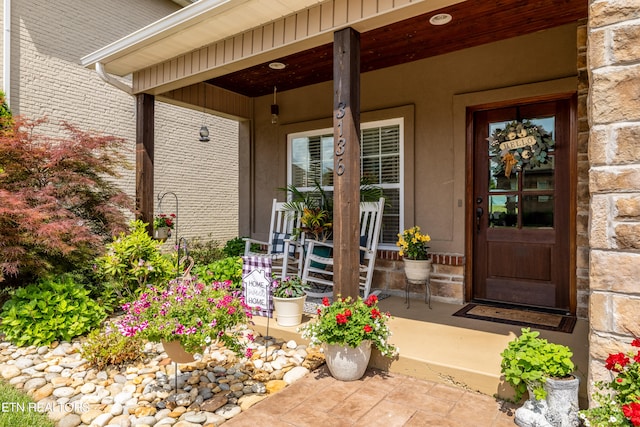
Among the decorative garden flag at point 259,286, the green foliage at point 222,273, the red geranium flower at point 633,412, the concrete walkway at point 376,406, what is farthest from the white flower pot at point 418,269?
the red geranium flower at point 633,412

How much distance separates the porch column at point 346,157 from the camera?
2604mm

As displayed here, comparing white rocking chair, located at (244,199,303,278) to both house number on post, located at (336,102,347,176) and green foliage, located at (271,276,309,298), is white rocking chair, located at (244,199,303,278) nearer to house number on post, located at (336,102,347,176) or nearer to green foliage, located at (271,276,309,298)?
green foliage, located at (271,276,309,298)

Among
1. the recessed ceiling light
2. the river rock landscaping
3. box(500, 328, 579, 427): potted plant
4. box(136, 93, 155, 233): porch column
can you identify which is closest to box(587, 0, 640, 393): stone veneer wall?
box(500, 328, 579, 427): potted plant

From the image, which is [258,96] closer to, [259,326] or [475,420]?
[259,326]

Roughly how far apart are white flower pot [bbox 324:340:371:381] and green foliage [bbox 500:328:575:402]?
30.2 inches

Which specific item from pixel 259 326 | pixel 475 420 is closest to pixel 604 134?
pixel 475 420

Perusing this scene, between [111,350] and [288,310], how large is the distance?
121 centimetres

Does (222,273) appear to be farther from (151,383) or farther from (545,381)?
(545,381)

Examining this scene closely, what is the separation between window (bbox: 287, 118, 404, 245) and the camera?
13.8 feet

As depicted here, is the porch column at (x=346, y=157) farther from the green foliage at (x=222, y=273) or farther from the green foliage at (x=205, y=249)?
the green foliage at (x=205, y=249)

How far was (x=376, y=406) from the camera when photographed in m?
2.06

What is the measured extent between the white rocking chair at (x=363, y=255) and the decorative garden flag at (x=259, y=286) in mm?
988

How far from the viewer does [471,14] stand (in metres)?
3.04

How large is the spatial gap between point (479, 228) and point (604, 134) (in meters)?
2.17
